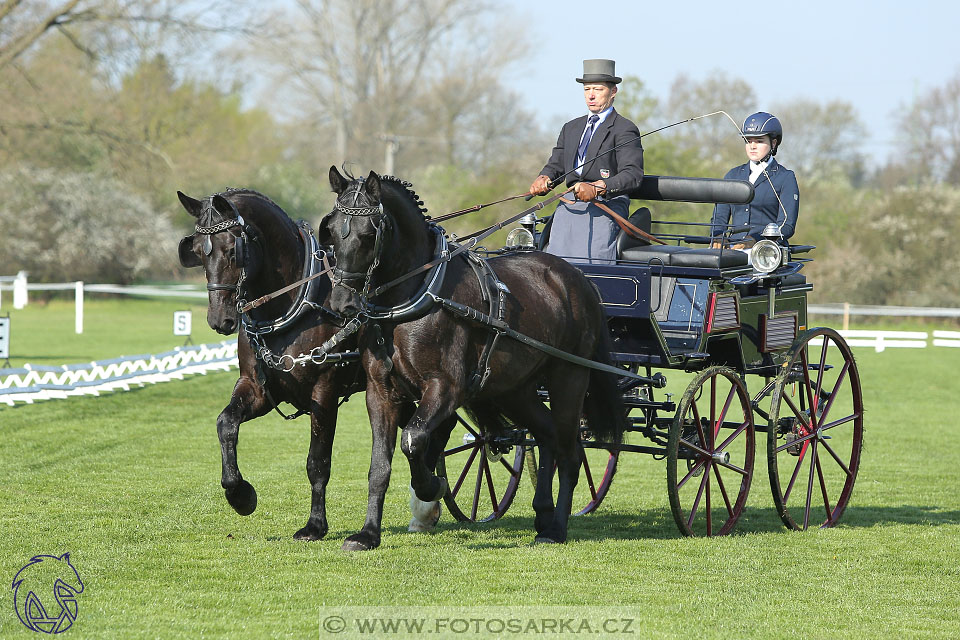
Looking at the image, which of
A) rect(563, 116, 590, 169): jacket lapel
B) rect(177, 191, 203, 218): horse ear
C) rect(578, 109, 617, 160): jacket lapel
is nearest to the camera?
rect(177, 191, 203, 218): horse ear

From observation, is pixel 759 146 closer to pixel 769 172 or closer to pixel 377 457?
pixel 769 172

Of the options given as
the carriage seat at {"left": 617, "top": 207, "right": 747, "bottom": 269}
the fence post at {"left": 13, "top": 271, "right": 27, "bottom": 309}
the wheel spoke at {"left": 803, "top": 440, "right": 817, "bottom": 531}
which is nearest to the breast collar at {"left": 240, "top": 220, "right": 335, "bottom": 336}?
the carriage seat at {"left": 617, "top": 207, "right": 747, "bottom": 269}

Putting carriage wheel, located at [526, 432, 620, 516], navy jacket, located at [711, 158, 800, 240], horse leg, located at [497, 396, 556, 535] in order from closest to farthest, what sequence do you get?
horse leg, located at [497, 396, 556, 535]
navy jacket, located at [711, 158, 800, 240]
carriage wheel, located at [526, 432, 620, 516]

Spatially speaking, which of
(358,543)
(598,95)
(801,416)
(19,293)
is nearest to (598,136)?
(598,95)

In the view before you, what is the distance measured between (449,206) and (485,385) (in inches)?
1462

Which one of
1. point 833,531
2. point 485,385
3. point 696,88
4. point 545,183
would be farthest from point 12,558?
point 696,88

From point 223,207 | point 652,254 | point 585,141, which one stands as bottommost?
point 652,254

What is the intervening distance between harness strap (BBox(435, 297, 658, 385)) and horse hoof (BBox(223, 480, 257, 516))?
1.56 metres

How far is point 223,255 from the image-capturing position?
6129 mm

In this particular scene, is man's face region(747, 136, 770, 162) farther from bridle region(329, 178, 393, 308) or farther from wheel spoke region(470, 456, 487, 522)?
bridle region(329, 178, 393, 308)

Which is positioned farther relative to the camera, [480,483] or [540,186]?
[480,483]

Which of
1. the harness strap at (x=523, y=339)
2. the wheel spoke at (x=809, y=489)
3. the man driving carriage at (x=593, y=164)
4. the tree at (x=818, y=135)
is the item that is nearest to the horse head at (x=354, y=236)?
the harness strap at (x=523, y=339)

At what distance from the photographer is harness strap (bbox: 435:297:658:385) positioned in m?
6.18

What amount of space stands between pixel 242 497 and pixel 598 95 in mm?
3403
